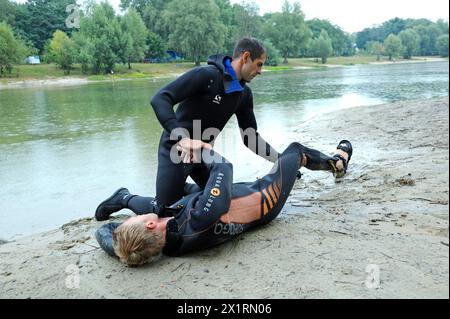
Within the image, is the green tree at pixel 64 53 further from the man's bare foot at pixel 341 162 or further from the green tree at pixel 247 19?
the man's bare foot at pixel 341 162

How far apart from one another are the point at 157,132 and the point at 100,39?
4553cm

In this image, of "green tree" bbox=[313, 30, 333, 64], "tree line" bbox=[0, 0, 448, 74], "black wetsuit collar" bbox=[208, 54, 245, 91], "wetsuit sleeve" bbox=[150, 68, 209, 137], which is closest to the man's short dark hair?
"black wetsuit collar" bbox=[208, 54, 245, 91]

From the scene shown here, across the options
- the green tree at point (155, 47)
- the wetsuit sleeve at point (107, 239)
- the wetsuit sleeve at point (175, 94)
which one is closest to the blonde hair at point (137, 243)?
the wetsuit sleeve at point (107, 239)

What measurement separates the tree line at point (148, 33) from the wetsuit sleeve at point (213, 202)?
3414 cm

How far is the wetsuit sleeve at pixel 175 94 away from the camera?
12.6 ft

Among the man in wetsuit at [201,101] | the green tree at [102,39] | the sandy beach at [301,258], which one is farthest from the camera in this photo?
the green tree at [102,39]

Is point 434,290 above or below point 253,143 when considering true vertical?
below

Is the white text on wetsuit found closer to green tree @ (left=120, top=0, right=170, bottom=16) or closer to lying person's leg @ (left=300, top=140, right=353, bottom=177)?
lying person's leg @ (left=300, top=140, right=353, bottom=177)

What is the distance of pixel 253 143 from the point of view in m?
4.95

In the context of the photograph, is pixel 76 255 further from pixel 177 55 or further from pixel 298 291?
pixel 177 55

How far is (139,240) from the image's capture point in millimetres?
3119

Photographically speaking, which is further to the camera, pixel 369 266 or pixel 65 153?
pixel 65 153

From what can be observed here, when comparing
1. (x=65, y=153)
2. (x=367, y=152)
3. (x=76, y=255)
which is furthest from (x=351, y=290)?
(x=65, y=153)

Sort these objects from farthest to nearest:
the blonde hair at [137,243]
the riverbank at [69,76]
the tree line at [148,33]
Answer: the tree line at [148,33]
the riverbank at [69,76]
the blonde hair at [137,243]
